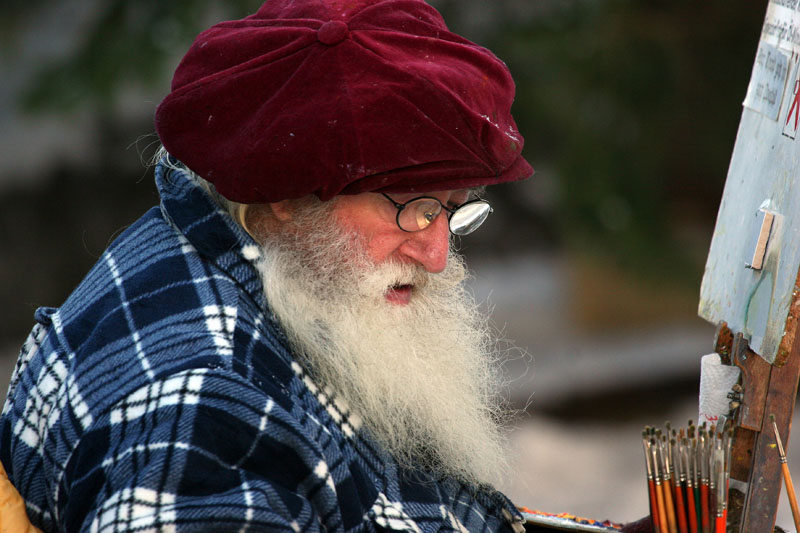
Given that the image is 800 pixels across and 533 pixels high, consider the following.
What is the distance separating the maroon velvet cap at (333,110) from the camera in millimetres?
1372

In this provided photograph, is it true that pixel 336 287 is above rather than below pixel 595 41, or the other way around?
below

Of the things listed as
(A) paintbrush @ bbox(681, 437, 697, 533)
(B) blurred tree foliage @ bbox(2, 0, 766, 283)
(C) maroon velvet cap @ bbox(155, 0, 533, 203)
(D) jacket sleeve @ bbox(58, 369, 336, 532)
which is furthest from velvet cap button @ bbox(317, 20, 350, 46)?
(B) blurred tree foliage @ bbox(2, 0, 766, 283)

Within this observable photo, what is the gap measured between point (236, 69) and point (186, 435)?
0.62 metres

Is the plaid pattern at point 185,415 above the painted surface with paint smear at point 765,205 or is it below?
below

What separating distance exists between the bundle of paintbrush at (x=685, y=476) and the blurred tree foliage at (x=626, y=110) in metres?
3.64

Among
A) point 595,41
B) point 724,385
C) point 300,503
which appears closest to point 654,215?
point 595,41

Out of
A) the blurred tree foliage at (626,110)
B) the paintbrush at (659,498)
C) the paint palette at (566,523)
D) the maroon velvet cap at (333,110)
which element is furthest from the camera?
the blurred tree foliage at (626,110)

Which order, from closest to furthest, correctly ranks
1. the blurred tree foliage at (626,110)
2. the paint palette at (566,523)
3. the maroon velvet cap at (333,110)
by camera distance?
the maroon velvet cap at (333,110), the paint palette at (566,523), the blurred tree foliage at (626,110)

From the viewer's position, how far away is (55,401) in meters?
1.37

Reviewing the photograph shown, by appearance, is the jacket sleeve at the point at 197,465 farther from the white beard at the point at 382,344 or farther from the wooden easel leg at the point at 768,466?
the wooden easel leg at the point at 768,466

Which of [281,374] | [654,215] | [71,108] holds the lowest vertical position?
[281,374]

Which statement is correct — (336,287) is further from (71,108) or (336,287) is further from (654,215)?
(654,215)

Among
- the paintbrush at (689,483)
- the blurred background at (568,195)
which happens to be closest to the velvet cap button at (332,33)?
the paintbrush at (689,483)

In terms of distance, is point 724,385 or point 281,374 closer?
point 281,374
